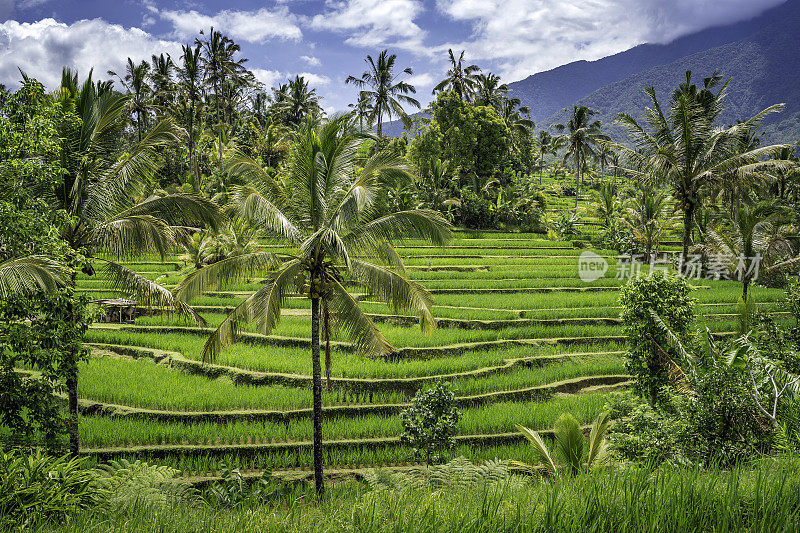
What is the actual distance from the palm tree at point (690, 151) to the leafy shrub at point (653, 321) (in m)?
6.44

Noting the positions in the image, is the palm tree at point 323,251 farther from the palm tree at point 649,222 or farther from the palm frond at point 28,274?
the palm tree at point 649,222

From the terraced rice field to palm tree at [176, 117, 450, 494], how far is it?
2.61 ft

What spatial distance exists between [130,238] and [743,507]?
838 centimetres

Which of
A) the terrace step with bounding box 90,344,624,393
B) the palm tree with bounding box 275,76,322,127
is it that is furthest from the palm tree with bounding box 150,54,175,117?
the terrace step with bounding box 90,344,624,393

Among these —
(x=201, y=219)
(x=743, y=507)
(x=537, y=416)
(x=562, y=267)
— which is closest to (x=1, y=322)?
(x=201, y=219)

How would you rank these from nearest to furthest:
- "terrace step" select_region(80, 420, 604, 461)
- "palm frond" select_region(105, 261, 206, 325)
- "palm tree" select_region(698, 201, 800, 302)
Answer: "palm frond" select_region(105, 261, 206, 325) → "terrace step" select_region(80, 420, 604, 461) → "palm tree" select_region(698, 201, 800, 302)

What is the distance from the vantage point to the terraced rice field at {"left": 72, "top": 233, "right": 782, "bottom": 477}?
344 inches

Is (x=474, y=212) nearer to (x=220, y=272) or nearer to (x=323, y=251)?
(x=323, y=251)

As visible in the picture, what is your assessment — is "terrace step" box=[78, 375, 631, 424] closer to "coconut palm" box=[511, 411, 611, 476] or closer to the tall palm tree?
the tall palm tree

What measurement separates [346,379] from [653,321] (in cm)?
647

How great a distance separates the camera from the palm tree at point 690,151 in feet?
45.9

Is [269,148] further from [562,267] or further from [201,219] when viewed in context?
[201,219]

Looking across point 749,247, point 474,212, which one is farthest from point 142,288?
point 474,212

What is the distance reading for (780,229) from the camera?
25.4 m
